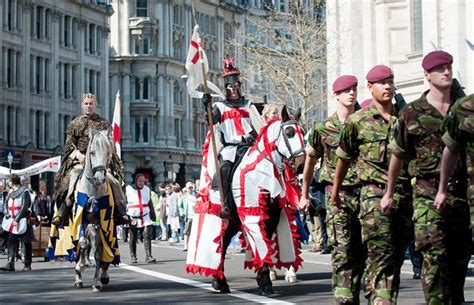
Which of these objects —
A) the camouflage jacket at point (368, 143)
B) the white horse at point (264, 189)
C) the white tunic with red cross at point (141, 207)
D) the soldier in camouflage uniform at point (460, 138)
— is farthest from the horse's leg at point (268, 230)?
the white tunic with red cross at point (141, 207)

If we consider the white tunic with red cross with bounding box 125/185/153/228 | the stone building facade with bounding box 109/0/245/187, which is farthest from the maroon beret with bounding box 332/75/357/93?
the stone building facade with bounding box 109/0/245/187

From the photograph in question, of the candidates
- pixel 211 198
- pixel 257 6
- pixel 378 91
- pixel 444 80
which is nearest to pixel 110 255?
pixel 211 198

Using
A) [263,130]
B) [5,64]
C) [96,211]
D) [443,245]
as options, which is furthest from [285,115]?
[5,64]

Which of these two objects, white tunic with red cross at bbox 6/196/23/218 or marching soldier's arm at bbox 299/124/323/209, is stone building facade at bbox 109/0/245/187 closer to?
white tunic with red cross at bbox 6/196/23/218

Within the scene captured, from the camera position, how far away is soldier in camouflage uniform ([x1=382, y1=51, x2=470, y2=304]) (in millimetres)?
8125

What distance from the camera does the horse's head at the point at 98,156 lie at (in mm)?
14430

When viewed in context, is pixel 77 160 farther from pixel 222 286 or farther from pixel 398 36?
pixel 398 36

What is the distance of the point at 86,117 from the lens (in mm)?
15367

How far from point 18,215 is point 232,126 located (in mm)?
8892

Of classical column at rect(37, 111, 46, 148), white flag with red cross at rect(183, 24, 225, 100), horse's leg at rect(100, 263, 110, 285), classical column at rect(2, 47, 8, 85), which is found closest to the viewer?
white flag with red cross at rect(183, 24, 225, 100)

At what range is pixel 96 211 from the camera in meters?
14.9

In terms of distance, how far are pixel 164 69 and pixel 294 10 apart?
54571mm

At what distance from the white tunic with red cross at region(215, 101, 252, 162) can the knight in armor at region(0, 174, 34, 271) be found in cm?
867

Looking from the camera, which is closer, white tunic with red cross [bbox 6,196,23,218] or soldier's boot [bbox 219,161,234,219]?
soldier's boot [bbox 219,161,234,219]
